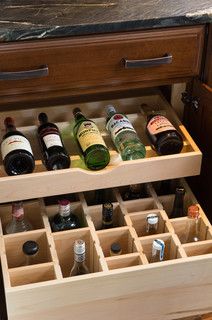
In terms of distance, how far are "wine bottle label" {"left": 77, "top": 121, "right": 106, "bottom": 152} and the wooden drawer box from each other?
0.10 m

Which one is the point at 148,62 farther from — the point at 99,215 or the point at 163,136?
the point at 99,215

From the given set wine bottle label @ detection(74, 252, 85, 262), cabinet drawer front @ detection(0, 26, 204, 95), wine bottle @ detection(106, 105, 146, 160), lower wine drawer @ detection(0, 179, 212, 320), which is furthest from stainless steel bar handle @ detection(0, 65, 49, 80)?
wine bottle label @ detection(74, 252, 85, 262)

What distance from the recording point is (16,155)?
1.47 meters

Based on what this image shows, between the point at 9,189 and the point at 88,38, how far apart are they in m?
0.46

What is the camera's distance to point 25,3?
159cm

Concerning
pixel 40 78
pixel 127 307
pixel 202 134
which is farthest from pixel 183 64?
pixel 127 307

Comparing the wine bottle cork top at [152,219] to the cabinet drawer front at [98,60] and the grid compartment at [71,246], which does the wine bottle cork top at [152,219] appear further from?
the cabinet drawer front at [98,60]

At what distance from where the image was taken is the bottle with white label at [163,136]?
5.17ft

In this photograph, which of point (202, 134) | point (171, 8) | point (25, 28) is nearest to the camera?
point (25, 28)

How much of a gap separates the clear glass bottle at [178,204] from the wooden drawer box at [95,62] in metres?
0.33

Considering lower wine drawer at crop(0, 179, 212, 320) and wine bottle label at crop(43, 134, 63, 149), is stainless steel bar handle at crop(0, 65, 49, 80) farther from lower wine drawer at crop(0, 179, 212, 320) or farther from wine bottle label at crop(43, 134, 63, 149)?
lower wine drawer at crop(0, 179, 212, 320)

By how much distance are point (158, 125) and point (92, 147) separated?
22 cm

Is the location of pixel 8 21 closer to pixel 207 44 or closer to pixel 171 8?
pixel 171 8

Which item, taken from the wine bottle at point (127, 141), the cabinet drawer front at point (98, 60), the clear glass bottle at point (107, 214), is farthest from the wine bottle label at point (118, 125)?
the clear glass bottle at point (107, 214)
